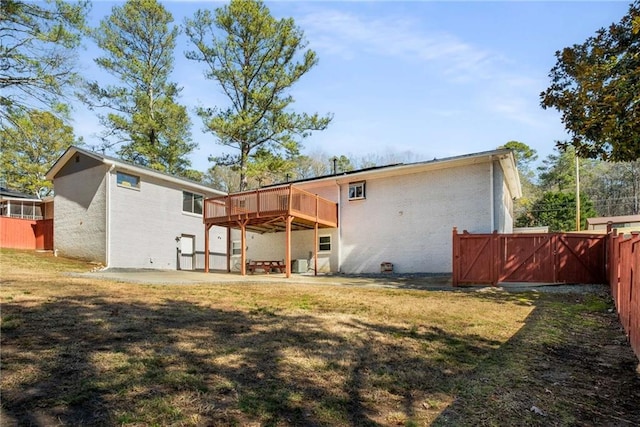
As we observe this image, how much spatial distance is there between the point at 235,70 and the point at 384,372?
24797mm

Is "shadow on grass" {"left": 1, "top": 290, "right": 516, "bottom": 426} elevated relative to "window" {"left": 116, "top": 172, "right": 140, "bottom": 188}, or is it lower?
lower

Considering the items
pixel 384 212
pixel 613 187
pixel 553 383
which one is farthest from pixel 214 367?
pixel 613 187

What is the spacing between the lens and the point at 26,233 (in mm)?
20344

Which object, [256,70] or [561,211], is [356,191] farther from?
[561,211]

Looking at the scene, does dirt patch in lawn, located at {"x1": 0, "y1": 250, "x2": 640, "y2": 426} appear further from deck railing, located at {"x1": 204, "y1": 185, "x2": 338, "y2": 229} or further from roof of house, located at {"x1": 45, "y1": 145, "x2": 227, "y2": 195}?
roof of house, located at {"x1": 45, "y1": 145, "x2": 227, "y2": 195}

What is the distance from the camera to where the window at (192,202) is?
20.4m

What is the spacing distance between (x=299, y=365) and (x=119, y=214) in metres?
15.7

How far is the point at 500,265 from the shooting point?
465 inches

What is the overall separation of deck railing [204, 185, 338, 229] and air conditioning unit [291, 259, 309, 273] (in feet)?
7.89

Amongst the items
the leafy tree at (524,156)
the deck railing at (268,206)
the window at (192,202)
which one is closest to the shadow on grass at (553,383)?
the deck railing at (268,206)

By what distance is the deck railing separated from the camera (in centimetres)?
1549

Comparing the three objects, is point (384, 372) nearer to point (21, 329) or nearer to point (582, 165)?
point (21, 329)

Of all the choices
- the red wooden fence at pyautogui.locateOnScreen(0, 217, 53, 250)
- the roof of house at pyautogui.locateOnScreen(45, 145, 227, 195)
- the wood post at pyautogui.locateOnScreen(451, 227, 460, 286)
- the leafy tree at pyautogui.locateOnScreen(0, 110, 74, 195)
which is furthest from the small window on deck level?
the leafy tree at pyautogui.locateOnScreen(0, 110, 74, 195)

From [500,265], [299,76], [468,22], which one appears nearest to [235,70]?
[299,76]
